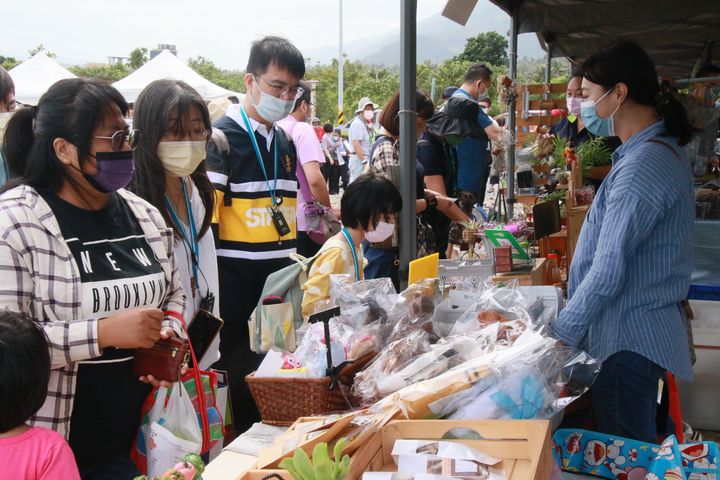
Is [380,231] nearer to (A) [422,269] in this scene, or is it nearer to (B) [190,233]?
(A) [422,269]

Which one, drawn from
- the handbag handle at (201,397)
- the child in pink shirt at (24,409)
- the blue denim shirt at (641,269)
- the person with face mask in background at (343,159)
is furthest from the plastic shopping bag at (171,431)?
the person with face mask in background at (343,159)

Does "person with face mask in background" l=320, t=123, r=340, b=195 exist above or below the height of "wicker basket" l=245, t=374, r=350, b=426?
above

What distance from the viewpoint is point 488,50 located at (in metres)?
68.6

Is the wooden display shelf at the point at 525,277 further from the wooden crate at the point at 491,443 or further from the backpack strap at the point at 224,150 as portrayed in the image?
the wooden crate at the point at 491,443

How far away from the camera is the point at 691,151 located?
254 inches

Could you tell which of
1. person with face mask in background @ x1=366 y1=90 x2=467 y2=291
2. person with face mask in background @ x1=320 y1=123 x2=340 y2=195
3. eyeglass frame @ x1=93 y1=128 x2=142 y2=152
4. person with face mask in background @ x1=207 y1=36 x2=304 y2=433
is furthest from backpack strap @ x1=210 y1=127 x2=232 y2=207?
person with face mask in background @ x1=320 y1=123 x2=340 y2=195

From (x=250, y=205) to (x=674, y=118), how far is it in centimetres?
190

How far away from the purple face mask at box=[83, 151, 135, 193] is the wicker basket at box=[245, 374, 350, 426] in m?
0.73

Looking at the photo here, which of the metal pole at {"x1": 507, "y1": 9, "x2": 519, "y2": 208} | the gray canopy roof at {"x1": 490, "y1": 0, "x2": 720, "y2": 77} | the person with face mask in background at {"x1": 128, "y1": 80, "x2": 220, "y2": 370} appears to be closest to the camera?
the person with face mask in background at {"x1": 128, "y1": 80, "x2": 220, "y2": 370}

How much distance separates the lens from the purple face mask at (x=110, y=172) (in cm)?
209

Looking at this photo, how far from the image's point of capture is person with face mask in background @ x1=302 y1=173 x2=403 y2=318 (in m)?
3.01

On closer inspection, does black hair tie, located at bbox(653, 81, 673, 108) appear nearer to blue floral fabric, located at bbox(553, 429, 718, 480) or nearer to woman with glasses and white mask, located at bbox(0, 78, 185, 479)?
blue floral fabric, located at bbox(553, 429, 718, 480)

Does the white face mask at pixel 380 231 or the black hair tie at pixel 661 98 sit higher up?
the black hair tie at pixel 661 98

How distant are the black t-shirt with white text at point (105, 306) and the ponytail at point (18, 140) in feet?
0.80
